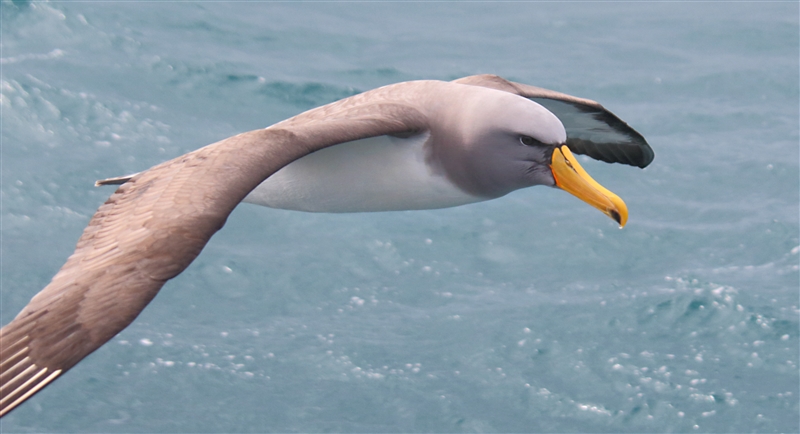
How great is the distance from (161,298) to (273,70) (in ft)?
26.9

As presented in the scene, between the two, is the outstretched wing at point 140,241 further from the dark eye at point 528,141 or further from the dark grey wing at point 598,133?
the dark grey wing at point 598,133

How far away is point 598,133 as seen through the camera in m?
10.7

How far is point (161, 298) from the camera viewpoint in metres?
19.4

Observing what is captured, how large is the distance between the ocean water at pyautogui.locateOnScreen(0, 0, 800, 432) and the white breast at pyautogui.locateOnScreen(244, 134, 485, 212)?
8.88m

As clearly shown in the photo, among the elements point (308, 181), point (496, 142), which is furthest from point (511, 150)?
point (308, 181)

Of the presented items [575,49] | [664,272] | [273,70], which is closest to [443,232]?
[664,272]

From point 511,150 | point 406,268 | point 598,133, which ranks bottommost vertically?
point 511,150

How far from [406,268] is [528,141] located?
12.0m

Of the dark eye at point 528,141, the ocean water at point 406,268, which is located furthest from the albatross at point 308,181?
the ocean water at point 406,268

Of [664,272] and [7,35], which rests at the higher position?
[7,35]

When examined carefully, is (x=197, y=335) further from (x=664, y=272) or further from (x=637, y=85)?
(x=637, y=85)

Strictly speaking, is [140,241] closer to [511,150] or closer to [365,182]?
[365,182]

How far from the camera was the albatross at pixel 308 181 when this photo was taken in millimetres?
5625

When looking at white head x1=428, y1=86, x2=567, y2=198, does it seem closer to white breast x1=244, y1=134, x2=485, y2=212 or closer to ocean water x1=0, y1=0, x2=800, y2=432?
white breast x1=244, y1=134, x2=485, y2=212
